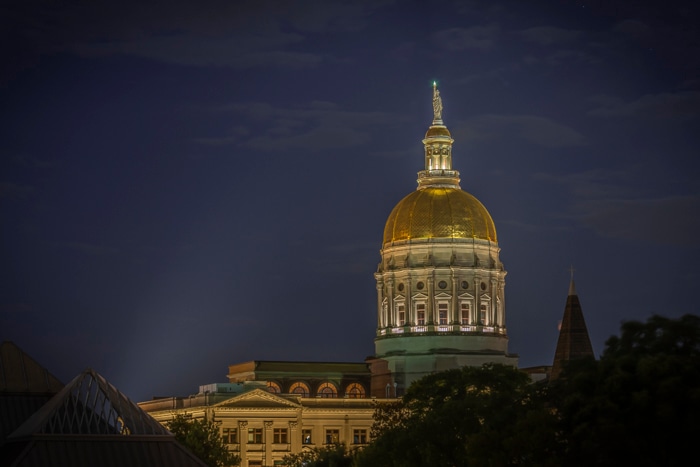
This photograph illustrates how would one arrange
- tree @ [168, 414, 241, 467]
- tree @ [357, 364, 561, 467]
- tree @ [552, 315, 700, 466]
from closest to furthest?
tree @ [552, 315, 700, 466] → tree @ [357, 364, 561, 467] → tree @ [168, 414, 241, 467]

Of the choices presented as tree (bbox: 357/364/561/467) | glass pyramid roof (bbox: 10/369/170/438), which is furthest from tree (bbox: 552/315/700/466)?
glass pyramid roof (bbox: 10/369/170/438)

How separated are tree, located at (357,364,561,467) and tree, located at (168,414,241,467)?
13940 mm

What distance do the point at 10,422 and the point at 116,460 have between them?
11888 millimetres

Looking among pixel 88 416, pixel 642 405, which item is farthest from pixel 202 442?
pixel 642 405

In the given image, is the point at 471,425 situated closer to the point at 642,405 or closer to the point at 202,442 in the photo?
the point at 642,405

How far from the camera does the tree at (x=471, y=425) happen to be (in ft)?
375

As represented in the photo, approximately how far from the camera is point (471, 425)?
442ft

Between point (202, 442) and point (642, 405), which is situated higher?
point (202, 442)

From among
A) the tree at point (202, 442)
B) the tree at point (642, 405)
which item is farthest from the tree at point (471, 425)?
the tree at point (202, 442)

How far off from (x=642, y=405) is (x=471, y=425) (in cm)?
3117

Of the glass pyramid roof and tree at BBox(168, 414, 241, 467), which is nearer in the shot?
the glass pyramid roof

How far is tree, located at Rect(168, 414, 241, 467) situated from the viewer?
168 meters

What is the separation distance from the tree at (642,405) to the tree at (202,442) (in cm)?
6099

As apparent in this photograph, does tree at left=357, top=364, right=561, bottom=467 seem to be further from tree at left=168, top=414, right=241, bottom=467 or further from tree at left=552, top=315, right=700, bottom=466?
tree at left=168, top=414, right=241, bottom=467
